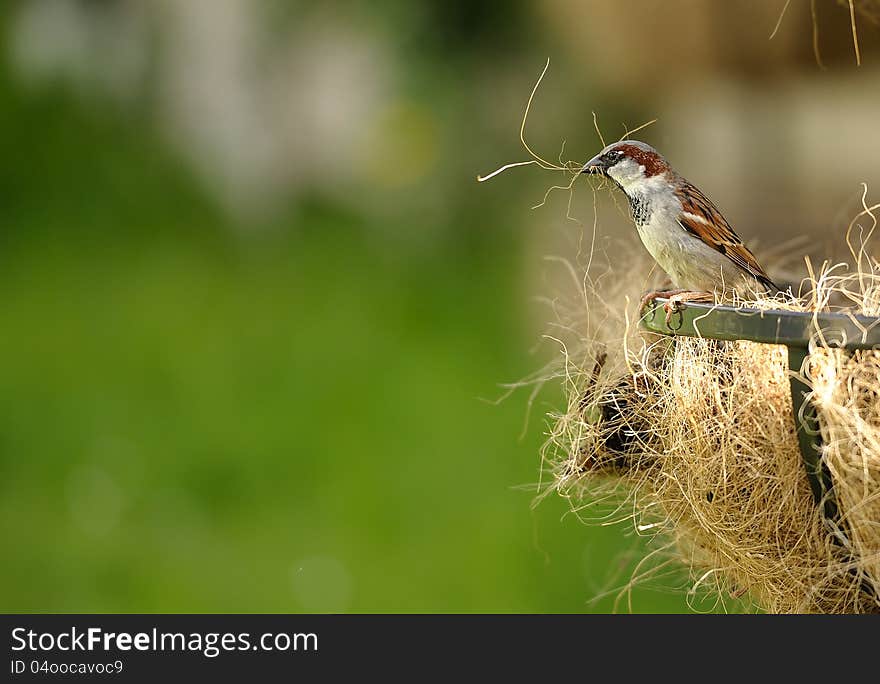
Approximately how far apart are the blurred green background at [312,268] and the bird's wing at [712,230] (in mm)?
677

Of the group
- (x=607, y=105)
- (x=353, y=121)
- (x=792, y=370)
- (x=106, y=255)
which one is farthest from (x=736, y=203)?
(x=106, y=255)

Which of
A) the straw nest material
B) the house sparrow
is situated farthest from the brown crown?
the straw nest material

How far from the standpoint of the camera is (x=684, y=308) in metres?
1.26

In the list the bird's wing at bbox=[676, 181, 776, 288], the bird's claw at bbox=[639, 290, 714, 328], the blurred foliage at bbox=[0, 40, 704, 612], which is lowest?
the bird's claw at bbox=[639, 290, 714, 328]

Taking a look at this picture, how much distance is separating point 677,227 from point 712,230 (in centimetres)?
5

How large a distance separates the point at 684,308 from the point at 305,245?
5.03 metres

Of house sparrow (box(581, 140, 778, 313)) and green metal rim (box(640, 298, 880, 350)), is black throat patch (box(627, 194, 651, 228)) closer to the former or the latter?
house sparrow (box(581, 140, 778, 313))

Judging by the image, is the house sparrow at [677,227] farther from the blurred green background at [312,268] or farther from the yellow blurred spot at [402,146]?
the yellow blurred spot at [402,146]

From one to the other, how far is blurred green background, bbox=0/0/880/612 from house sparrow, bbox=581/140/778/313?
687 millimetres

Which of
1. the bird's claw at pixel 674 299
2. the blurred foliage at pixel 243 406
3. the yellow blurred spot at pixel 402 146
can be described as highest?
the yellow blurred spot at pixel 402 146

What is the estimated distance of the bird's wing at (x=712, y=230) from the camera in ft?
4.96

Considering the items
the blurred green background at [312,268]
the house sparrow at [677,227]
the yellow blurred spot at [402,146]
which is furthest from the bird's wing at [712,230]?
the yellow blurred spot at [402,146]

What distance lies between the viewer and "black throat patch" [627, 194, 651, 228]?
1.56 metres
